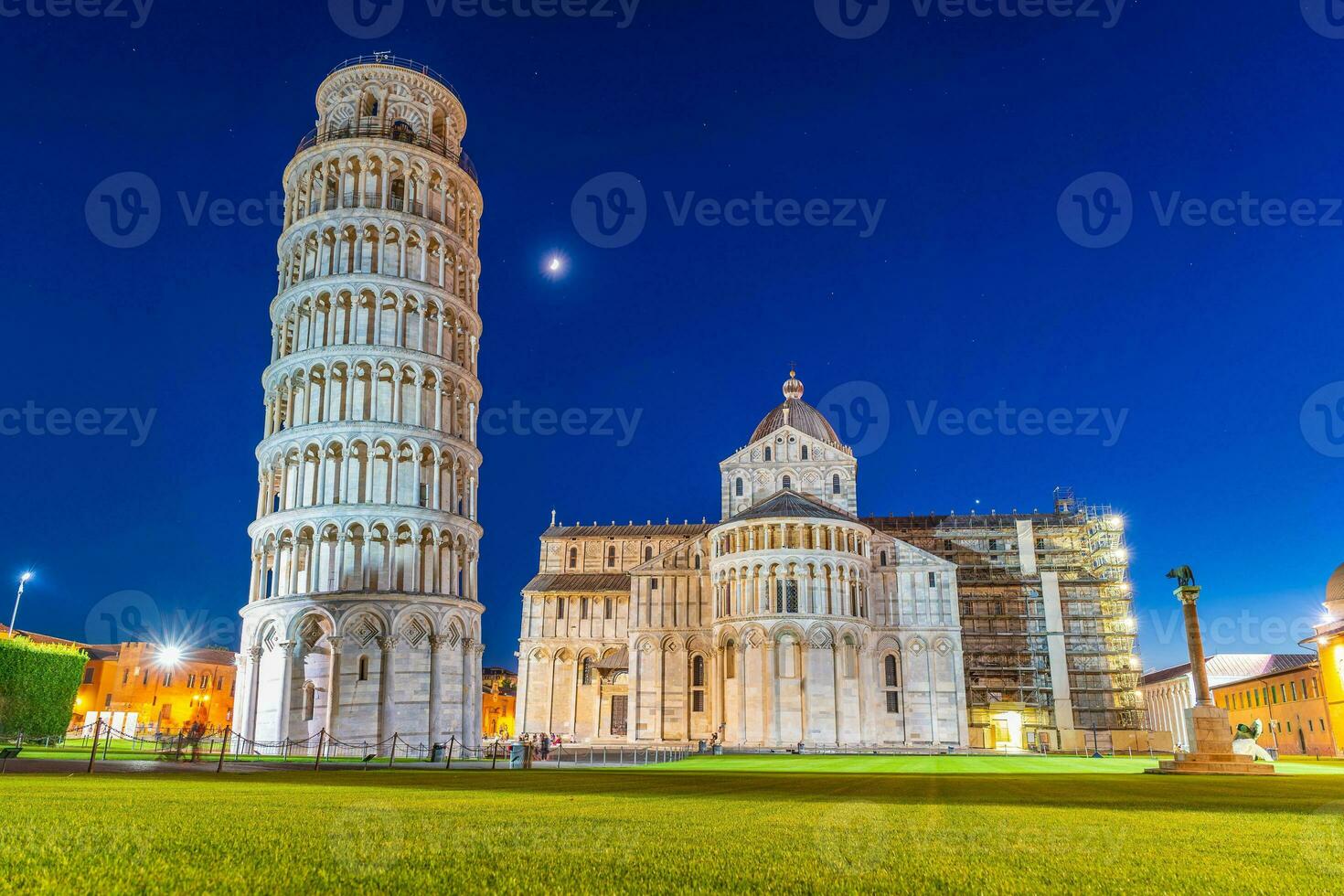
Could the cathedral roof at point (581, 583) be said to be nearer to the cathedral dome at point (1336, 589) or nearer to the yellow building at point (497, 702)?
the yellow building at point (497, 702)

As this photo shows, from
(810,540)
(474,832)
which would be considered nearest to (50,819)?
(474,832)

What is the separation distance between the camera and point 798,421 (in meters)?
78.9

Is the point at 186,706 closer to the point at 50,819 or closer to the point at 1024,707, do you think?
the point at 1024,707

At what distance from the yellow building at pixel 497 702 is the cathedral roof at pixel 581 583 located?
35.1 m

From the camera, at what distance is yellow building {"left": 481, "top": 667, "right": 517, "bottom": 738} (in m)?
113

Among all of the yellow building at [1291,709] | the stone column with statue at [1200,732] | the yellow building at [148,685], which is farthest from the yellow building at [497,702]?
the stone column with statue at [1200,732]

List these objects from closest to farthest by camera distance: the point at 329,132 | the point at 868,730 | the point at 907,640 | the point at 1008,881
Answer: the point at 1008,881 → the point at 329,132 → the point at 868,730 → the point at 907,640

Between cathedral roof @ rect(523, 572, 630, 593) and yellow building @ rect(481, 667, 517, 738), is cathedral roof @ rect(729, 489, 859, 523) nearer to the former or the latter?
cathedral roof @ rect(523, 572, 630, 593)

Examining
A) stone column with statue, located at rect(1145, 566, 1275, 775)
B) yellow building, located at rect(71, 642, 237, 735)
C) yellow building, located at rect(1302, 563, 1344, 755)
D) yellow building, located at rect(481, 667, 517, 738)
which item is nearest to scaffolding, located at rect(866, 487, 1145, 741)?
yellow building, located at rect(1302, 563, 1344, 755)

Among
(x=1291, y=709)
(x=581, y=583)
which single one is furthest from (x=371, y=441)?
(x=1291, y=709)

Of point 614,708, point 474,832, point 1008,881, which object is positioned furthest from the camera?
point 614,708

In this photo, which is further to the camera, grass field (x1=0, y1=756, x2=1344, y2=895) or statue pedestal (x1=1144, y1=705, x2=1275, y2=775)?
statue pedestal (x1=1144, y1=705, x2=1275, y2=775)

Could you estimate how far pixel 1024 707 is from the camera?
235 feet

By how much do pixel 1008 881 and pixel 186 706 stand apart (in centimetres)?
9697
